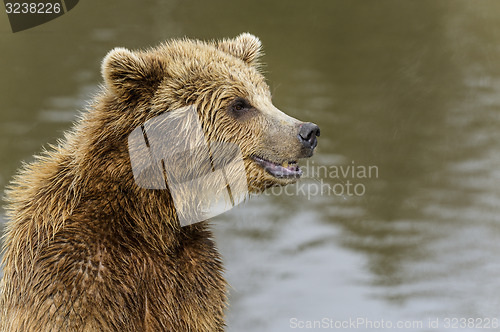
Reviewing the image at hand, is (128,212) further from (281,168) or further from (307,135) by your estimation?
(307,135)

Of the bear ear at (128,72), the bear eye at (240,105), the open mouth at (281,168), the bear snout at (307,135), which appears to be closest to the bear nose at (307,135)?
the bear snout at (307,135)

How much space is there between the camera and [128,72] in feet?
14.5

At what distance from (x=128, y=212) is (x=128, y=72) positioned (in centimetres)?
80

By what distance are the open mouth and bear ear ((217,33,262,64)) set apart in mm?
785

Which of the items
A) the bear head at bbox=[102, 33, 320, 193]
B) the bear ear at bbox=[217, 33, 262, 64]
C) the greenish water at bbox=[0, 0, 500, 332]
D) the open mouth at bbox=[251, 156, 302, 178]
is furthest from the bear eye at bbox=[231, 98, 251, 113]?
the greenish water at bbox=[0, 0, 500, 332]

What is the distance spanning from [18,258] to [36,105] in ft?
22.2

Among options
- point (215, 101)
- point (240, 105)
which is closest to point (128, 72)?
point (215, 101)

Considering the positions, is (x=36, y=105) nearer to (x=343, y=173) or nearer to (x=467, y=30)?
(x=343, y=173)

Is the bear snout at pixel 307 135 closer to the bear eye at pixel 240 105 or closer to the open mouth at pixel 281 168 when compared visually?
the open mouth at pixel 281 168

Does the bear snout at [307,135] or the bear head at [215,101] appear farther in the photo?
the bear snout at [307,135]

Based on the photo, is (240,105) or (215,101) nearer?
(215,101)

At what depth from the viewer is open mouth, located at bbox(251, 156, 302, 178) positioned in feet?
15.3

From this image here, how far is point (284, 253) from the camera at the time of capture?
934 cm

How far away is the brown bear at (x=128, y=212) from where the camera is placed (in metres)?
4.13
